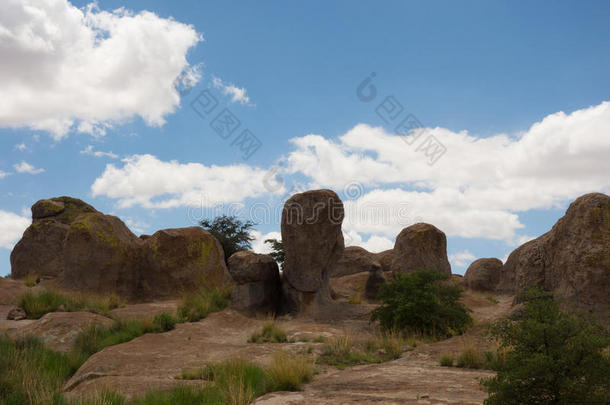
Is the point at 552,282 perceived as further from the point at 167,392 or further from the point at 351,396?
the point at 167,392

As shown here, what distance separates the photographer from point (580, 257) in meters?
10.7

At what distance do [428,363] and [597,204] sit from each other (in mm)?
5461

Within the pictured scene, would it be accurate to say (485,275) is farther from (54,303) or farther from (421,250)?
(54,303)

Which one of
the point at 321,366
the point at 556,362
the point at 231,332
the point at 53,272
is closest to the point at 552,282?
the point at 321,366

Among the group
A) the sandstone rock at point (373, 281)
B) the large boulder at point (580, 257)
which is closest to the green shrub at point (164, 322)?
the large boulder at point (580, 257)

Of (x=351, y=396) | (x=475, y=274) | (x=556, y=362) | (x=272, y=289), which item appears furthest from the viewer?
(x=475, y=274)

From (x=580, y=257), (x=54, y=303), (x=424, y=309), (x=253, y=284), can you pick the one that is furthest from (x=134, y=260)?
(x=580, y=257)

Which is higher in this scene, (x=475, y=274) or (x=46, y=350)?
(x=475, y=274)

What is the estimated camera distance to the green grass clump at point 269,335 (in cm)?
1213

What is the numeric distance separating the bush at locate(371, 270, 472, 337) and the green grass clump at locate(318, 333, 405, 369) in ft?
7.03

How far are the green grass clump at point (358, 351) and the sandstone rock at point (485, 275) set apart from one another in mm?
19179

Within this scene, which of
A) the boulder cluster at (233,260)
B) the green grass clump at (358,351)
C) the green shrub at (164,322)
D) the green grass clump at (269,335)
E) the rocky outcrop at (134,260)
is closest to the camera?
the green grass clump at (358,351)

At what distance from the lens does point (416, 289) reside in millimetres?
14164

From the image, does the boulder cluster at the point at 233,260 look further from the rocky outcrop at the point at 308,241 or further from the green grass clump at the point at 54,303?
the green grass clump at the point at 54,303
